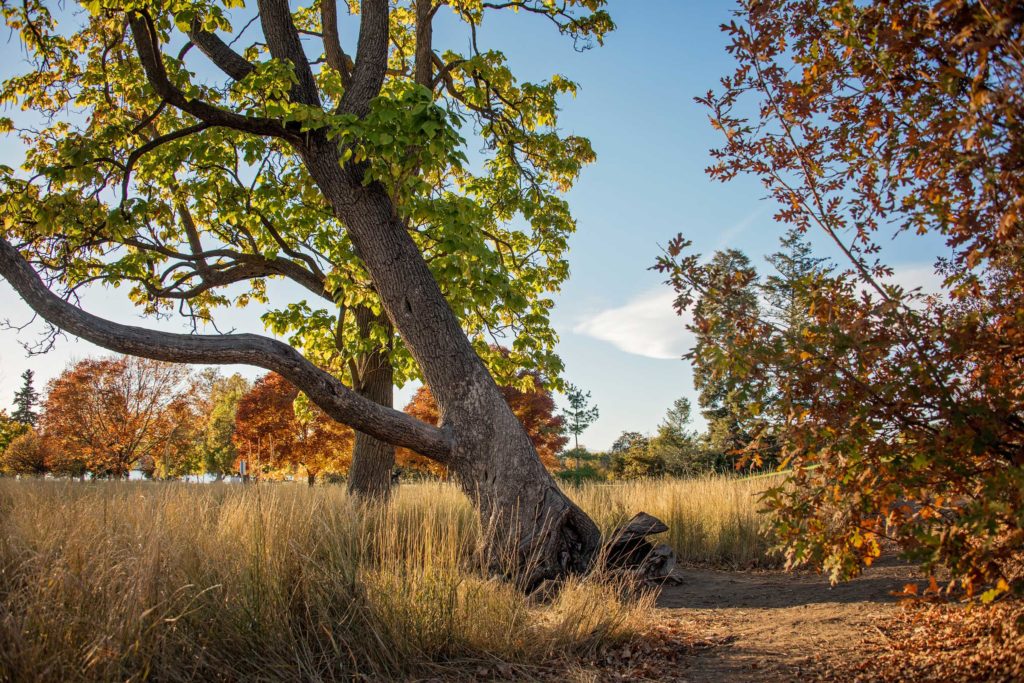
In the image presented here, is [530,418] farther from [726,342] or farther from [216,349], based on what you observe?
[726,342]

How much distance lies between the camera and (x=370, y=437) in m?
9.15

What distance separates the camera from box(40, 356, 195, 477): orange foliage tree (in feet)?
86.2

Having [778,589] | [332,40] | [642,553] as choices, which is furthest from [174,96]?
[778,589]

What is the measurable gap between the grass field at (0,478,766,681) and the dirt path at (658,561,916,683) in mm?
678

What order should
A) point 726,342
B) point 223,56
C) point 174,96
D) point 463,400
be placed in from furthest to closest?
1. point 223,56
2. point 174,96
3. point 463,400
4. point 726,342

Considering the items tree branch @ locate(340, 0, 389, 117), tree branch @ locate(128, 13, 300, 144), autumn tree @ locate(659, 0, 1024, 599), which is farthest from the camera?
tree branch @ locate(340, 0, 389, 117)

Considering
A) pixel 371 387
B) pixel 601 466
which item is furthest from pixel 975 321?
pixel 601 466

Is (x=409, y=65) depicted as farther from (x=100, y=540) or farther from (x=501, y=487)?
(x=100, y=540)

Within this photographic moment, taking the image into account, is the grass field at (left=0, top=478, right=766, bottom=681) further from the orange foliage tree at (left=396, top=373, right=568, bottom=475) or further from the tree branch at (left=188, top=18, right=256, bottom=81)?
the orange foliage tree at (left=396, top=373, right=568, bottom=475)

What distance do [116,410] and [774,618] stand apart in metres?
27.7

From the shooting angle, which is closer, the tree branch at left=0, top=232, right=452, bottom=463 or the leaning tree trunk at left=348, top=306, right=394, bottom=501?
the tree branch at left=0, top=232, right=452, bottom=463

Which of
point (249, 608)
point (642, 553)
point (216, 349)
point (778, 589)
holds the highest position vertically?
point (216, 349)

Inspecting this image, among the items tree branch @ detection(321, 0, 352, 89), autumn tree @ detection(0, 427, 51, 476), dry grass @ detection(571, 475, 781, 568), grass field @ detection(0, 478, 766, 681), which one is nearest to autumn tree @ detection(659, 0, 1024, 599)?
grass field @ detection(0, 478, 766, 681)

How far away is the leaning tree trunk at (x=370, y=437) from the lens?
370 inches
